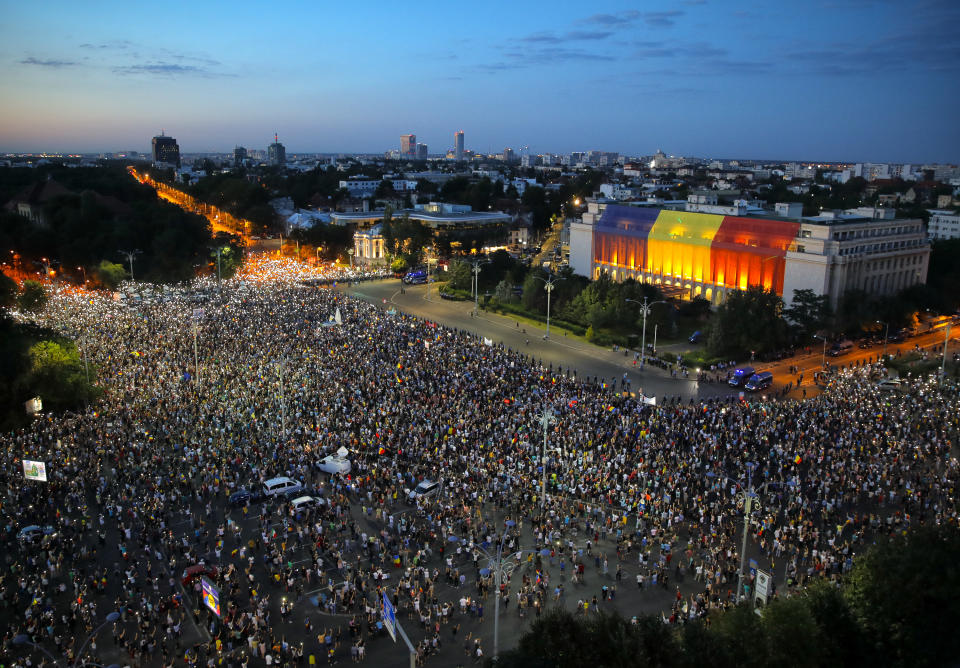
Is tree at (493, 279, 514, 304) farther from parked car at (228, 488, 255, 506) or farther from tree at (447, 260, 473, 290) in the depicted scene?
parked car at (228, 488, 255, 506)

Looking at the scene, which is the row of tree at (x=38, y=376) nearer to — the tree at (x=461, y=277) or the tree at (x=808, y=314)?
the tree at (x=461, y=277)

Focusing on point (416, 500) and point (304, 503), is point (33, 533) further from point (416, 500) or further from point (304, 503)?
point (416, 500)

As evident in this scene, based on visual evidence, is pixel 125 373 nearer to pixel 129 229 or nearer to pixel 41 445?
pixel 41 445

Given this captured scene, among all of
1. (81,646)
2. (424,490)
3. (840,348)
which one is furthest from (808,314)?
(81,646)

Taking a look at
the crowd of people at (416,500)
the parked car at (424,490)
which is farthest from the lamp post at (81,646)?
the parked car at (424,490)

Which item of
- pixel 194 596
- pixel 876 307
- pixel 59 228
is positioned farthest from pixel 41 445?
pixel 59 228
